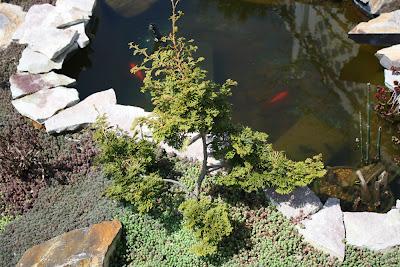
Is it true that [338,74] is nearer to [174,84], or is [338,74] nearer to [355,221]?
[355,221]

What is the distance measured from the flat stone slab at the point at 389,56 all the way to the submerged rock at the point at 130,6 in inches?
175

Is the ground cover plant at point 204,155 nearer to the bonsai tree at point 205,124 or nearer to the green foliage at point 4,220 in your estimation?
the bonsai tree at point 205,124

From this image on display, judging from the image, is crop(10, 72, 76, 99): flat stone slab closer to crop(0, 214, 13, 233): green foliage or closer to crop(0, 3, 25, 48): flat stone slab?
crop(0, 3, 25, 48): flat stone slab

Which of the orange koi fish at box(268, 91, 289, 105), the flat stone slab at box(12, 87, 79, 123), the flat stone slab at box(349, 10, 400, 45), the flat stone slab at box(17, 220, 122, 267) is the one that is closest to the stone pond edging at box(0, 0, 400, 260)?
the flat stone slab at box(12, 87, 79, 123)

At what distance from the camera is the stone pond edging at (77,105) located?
17.3 ft

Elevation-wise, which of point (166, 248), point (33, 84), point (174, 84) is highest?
point (174, 84)

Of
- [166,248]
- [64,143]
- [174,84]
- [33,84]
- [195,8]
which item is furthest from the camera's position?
[195,8]

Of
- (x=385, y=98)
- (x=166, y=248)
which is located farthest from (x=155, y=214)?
(x=385, y=98)

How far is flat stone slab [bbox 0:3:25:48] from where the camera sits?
8.58 m

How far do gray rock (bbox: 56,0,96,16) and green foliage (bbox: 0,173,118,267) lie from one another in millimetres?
3915

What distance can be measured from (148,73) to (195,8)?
15.8 ft

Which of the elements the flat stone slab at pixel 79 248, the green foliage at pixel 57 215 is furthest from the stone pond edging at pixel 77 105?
the flat stone slab at pixel 79 248

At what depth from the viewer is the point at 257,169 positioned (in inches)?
211

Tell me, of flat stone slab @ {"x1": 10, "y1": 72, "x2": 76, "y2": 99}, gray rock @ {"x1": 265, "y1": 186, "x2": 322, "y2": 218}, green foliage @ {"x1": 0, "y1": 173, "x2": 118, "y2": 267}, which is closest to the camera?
gray rock @ {"x1": 265, "y1": 186, "x2": 322, "y2": 218}
